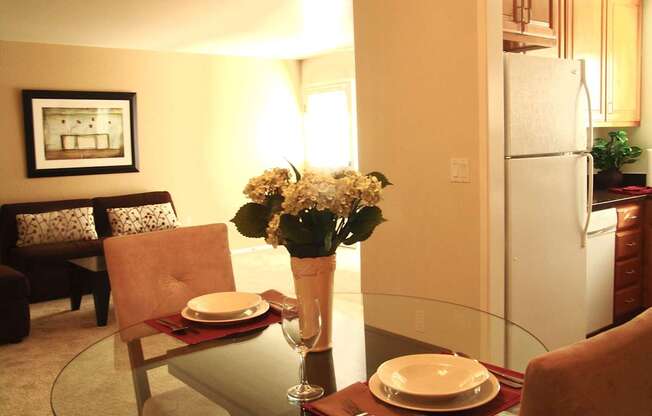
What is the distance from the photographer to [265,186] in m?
1.62

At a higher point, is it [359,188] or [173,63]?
[173,63]

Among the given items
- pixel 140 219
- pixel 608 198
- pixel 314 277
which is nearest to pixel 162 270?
pixel 314 277

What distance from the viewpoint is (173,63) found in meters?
6.83

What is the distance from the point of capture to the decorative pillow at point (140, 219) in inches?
235

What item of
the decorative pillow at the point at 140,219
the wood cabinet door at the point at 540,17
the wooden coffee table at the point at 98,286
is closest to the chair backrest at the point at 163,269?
the wood cabinet door at the point at 540,17

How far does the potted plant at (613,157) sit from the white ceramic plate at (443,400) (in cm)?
365

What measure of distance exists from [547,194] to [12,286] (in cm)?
355

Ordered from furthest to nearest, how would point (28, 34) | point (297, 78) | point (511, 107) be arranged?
point (297, 78)
point (28, 34)
point (511, 107)

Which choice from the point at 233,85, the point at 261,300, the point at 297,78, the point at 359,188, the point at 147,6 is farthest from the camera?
the point at 297,78

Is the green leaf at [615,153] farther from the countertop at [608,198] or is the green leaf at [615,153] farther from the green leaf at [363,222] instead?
the green leaf at [363,222]

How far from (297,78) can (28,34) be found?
3.34 m

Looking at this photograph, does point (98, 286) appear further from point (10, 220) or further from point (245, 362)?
point (245, 362)

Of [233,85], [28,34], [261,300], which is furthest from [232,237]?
[261,300]

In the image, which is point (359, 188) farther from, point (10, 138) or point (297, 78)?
point (297, 78)
